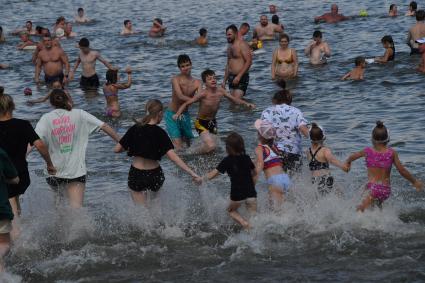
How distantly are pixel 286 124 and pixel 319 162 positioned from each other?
809 mm

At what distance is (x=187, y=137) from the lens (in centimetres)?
1336

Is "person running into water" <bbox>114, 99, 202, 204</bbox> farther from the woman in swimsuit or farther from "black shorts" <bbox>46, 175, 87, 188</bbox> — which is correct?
the woman in swimsuit

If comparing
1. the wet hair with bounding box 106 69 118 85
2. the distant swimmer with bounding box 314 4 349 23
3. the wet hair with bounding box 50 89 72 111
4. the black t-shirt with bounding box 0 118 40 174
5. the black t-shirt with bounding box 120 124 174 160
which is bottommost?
the distant swimmer with bounding box 314 4 349 23

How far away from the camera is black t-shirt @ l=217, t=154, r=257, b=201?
9.06m

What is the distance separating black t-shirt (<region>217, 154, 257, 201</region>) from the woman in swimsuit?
387 inches

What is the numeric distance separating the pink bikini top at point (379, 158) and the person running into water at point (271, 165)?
0.97m

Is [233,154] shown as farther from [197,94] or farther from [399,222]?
[197,94]

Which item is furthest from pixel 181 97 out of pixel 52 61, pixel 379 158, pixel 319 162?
pixel 52 61

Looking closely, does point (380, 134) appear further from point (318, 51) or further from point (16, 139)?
point (318, 51)

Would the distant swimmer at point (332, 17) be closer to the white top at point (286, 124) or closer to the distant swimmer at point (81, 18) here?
the distant swimmer at point (81, 18)

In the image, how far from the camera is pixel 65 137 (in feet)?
30.4

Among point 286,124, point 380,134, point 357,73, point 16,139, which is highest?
point 16,139

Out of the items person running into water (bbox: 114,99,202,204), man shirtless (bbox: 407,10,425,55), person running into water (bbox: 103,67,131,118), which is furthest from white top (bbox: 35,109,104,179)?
man shirtless (bbox: 407,10,425,55)

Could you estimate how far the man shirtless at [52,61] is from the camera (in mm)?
19812
